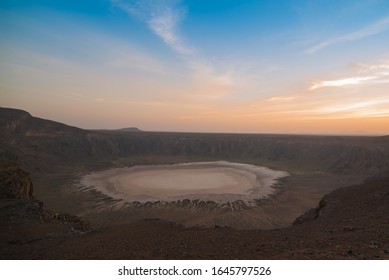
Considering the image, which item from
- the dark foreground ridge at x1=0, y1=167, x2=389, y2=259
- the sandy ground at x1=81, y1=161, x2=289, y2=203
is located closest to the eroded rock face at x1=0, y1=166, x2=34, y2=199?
the dark foreground ridge at x1=0, y1=167, x2=389, y2=259

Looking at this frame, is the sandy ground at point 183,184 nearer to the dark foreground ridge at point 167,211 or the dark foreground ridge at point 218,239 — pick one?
the dark foreground ridge at point 167,211

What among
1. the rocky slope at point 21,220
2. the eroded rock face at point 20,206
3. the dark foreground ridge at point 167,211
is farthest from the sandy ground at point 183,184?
the rocky slope at point 21,220

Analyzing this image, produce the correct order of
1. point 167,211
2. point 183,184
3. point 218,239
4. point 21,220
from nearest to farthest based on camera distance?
1. point 218,239
2. point 21,220
3. point 167,211
4. point 183,184

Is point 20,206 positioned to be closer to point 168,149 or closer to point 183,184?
point 183,184

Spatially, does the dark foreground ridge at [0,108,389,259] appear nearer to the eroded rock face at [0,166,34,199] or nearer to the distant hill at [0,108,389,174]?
the eroded rock face at [0,166,34,199]

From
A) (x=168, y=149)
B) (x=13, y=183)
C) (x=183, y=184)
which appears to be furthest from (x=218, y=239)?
(x=168, y=149)
